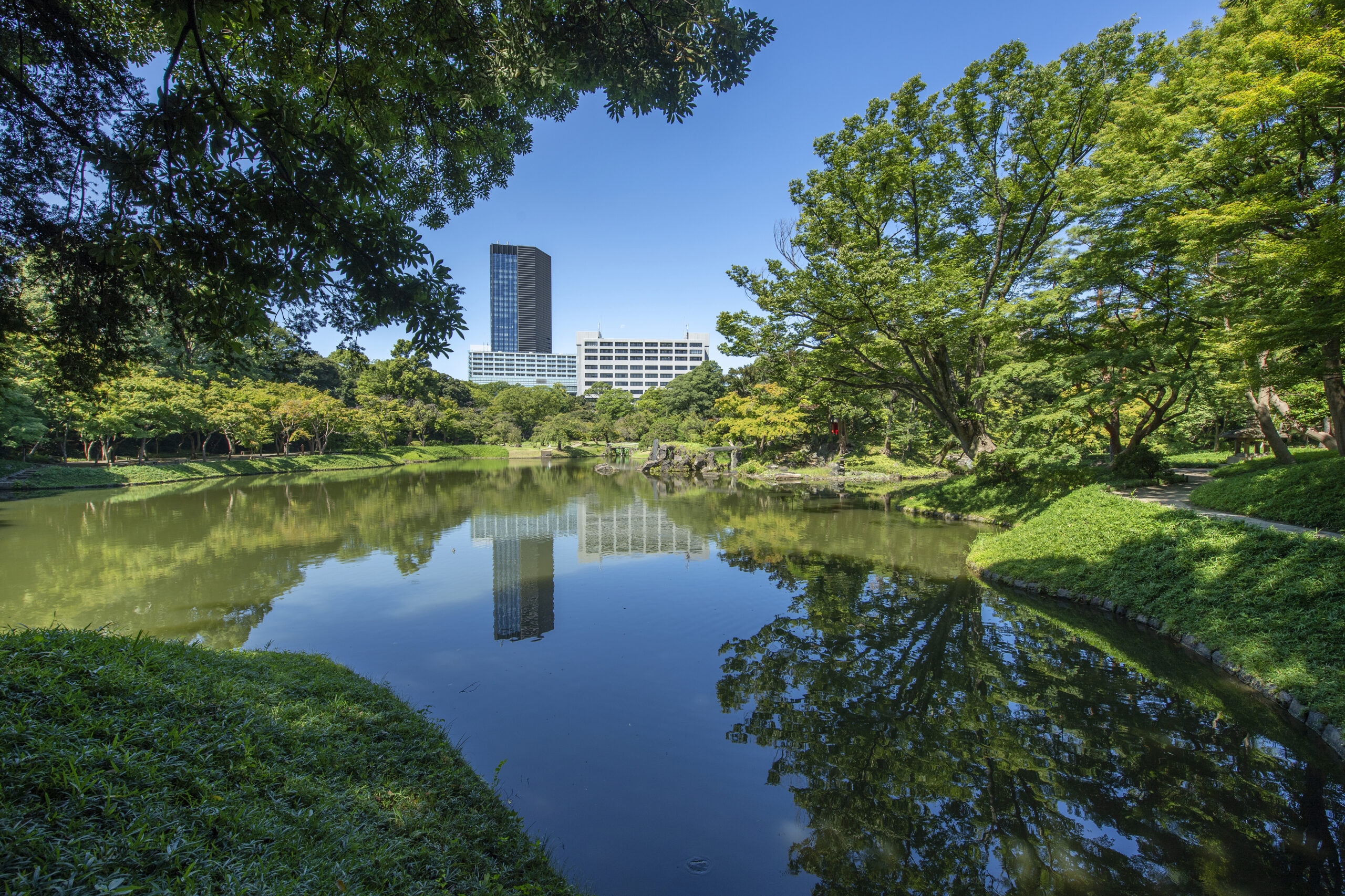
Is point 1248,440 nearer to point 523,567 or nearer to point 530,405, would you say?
point 523,567

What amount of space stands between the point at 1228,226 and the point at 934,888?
409 inches

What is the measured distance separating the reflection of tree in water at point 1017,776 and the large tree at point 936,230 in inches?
348

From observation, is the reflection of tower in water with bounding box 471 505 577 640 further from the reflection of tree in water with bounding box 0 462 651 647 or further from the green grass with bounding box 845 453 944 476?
the green grass with bounding box 845 453 944 476

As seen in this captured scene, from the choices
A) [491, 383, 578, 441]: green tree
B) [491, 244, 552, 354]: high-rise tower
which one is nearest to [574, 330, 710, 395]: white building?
[491, 244, 552, 354]: high-rise tower

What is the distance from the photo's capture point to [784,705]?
537 cm

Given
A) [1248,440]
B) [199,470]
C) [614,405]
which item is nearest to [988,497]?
[1248,440]

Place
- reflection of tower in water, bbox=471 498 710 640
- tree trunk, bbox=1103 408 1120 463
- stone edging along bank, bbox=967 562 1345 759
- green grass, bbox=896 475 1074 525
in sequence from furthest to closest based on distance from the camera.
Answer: tree trunk, bbox=1103 408 1120 463
green grass, bbox=896 475 1074 525
reflection of tower in water, bbox=471 498 710 640
stone edging along bank, bbox=967 562 1345 759

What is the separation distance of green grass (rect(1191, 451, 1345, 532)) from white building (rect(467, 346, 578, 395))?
10005 cm

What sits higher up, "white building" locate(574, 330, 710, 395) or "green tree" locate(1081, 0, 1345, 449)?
"white building" locate(574, 330, 710, 395)

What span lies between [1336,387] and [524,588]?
45.9 feet

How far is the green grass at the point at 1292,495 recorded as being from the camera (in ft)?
24.4

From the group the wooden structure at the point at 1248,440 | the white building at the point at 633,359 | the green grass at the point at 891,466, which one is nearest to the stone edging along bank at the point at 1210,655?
the wooden structure at the point at 1248,440

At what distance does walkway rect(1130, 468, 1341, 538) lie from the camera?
7156 mm

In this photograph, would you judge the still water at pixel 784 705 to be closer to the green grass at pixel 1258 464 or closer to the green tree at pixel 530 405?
the green grass at pixel 1258 464
